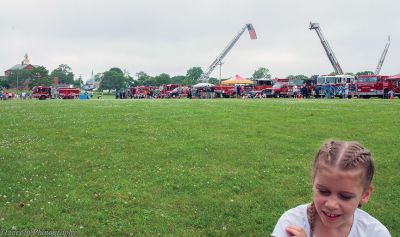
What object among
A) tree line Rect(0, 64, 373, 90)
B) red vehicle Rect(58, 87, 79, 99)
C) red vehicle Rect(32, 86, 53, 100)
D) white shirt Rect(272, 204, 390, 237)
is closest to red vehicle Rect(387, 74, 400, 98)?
white shirt Rect(272, 204, 390, 237)

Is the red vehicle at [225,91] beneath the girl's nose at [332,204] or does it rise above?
above

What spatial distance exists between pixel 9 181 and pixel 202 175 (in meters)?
4.56

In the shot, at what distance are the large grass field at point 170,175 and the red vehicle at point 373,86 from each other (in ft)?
110

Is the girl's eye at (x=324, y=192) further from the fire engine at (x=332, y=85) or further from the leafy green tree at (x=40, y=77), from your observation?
the leafy green tree at (x=40, y=77)

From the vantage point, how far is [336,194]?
3.12 metres

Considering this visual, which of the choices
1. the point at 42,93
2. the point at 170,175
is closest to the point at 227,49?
the point at 42,93

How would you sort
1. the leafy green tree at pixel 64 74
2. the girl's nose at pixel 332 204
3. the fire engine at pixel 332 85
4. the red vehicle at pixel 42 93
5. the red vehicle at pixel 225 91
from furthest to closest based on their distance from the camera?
the leafy green tree at pixel 64 74, the red vehicle at pixel 42 93, the red vehicle at pixel 225 91, the fire engine at pixel 332 85, the girl's nose at pixel 332 204

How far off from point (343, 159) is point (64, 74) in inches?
7760

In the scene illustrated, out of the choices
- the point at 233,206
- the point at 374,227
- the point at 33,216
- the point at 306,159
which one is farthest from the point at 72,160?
the point at 374,227

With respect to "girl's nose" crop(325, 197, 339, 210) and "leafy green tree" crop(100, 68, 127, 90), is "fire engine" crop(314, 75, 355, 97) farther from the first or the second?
"leafy green tree" crop(100, 68, 127, 90)

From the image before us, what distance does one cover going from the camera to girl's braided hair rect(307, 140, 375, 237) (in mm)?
3129

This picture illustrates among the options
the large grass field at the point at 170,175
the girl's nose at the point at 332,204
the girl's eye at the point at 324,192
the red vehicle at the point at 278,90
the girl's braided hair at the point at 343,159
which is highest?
the red vehicle at the point at 278,90

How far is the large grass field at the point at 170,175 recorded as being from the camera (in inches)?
306

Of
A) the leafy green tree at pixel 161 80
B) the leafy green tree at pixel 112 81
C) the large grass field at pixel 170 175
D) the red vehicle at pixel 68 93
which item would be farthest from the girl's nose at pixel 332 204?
the leafy green tree at pixel 112 81
